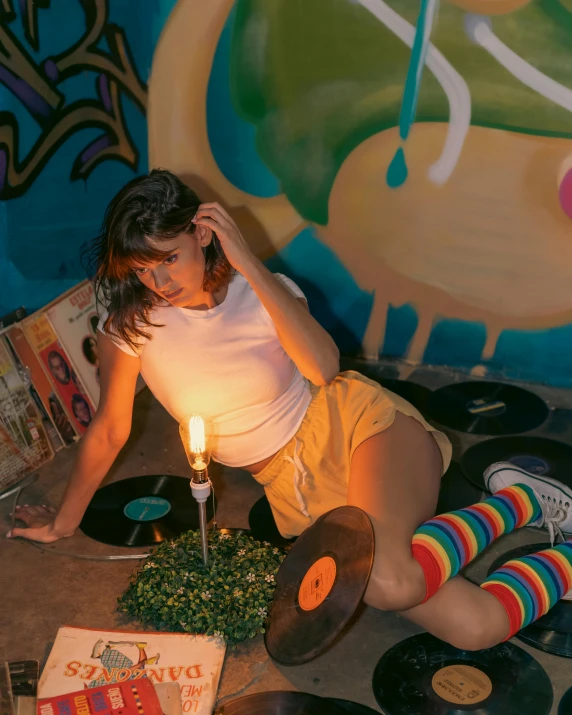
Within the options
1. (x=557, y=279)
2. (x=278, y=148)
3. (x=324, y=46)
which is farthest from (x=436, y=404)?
(x=324, y=46)

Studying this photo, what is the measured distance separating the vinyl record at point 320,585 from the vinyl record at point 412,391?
1328 millimetres

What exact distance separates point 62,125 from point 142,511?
1.43 metres

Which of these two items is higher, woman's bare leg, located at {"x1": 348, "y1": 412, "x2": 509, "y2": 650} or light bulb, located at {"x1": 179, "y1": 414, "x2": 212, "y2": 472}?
light bulb, located at {"x1": 179, "y1": 414, "x2": 212, "y2": 472}

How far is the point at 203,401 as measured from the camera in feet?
8.16

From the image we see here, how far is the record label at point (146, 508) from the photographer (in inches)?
114

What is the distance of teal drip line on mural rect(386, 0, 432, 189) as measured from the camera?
3.39 metres

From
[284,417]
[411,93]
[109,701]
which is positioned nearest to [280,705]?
[109,701]

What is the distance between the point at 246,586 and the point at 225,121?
2116mm

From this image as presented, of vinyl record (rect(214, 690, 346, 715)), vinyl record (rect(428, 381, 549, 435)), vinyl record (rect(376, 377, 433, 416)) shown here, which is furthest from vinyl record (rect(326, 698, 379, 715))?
vinyl record (rect(376, 377, 433, 416))

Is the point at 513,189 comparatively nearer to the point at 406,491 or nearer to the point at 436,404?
the point at 436,404

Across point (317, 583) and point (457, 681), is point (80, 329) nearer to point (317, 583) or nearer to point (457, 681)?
point (317, 583)

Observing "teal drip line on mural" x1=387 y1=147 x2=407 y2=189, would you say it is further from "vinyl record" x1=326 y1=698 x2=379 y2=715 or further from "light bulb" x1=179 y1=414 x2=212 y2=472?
"vinyl record" x1=326 y1=698 x2=379 y2=715

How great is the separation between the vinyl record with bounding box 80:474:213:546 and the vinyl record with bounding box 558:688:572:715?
3.94 ft

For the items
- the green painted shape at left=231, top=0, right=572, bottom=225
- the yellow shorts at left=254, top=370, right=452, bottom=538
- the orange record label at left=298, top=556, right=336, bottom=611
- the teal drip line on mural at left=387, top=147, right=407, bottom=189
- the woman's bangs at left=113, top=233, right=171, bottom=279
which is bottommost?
the orange record label at left=298, top=556, right=336, bottom=611
